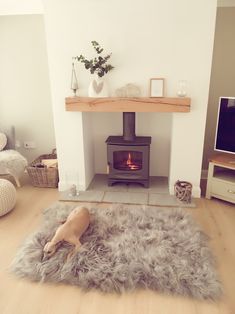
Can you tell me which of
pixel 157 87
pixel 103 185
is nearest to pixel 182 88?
pixel 157 87

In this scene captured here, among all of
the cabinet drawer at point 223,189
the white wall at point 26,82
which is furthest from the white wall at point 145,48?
the white wall at point 26,82

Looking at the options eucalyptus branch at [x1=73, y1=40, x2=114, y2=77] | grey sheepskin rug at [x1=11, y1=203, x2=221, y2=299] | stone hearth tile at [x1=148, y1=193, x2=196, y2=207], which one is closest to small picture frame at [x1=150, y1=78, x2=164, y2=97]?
eucalyptus branch at [x1=73, y1=40, x2=114, y2=77]

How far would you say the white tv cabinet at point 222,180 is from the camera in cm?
278

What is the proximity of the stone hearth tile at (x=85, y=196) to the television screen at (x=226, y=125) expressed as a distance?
142cm

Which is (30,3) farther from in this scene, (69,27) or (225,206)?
(225,206)

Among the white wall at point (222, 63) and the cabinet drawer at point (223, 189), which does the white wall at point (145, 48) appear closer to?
the cabinet drawer at point (223, 189)

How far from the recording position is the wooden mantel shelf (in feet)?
8.75

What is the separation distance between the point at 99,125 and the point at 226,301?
2.33 metres

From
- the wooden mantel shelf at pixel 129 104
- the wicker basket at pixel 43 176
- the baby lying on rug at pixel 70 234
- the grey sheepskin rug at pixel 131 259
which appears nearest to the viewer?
the grey sheepskin rug at pixel 131 259

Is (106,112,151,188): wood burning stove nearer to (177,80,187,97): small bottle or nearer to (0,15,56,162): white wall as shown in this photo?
(177,80,187,97): small bottle

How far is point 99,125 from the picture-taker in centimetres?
338

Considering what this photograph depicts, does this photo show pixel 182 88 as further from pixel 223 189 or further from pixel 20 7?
pixel 20 7

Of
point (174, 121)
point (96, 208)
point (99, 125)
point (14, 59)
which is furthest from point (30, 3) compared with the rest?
point (96, 208)

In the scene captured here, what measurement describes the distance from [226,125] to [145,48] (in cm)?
115
